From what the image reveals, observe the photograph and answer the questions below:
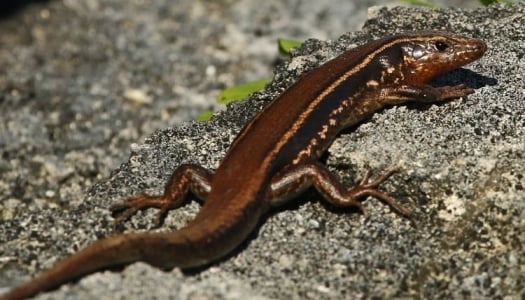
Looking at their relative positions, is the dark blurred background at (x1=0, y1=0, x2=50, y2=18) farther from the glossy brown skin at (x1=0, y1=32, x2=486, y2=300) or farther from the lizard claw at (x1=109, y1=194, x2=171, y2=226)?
the lizard claw at (x1=109, y1=194, x2=171, y2=226)

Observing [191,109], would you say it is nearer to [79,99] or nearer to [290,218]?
[79,99]

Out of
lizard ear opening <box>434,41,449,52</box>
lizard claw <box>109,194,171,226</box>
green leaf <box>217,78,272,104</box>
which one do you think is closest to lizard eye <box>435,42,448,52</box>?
lizard ear opening <box>434,41,449,52</box>

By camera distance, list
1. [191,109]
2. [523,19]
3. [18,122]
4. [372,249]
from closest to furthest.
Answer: [372,249]
[523,19]
[18,122]
[191,109]

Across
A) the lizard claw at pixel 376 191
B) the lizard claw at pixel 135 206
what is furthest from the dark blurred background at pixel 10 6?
the lizard claw at pixel 376 191

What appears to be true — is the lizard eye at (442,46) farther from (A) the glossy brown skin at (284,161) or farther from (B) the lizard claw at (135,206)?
(B) the lizard claw at (135,206)

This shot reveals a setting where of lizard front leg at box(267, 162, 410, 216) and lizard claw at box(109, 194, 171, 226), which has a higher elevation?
lizard claw at box(109, 194, 171, 226)

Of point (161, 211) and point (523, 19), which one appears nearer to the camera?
point (161, 211)

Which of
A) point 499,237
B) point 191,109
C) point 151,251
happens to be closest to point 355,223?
point 499,237

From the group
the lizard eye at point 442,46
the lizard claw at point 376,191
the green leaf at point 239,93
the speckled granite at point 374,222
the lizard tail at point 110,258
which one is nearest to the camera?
the lizard tail at point 110,258
